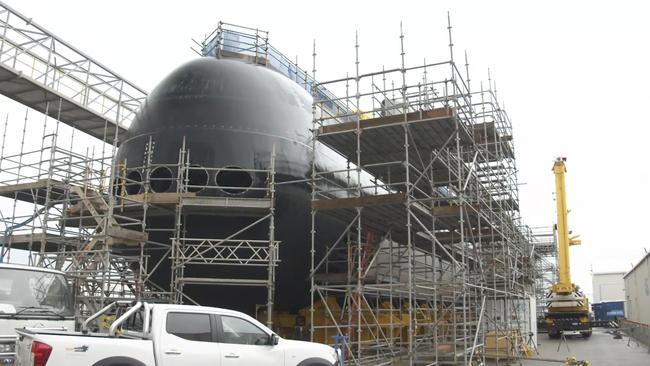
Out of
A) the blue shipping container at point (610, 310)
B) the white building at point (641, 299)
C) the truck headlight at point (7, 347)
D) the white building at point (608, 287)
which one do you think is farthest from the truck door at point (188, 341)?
the white building at point (608, 287)

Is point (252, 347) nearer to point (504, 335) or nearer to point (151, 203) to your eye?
point (151, 203)

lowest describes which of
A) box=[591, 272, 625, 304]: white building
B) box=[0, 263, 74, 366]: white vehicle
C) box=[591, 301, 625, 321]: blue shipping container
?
box=[591, 301, 625, 321]: blue shipping container

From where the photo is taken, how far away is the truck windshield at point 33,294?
31.4 ft

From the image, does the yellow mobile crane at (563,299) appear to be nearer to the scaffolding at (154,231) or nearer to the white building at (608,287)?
the scaffolding at (154,231)

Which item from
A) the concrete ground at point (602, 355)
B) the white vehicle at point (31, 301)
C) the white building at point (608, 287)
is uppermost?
the white building at point (608, 287)

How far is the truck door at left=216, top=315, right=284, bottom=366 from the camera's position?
8430 millimetres

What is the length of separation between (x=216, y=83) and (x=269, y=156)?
2.65 meters

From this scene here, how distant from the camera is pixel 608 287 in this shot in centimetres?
7200

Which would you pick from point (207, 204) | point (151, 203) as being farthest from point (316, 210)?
point (151, 203)

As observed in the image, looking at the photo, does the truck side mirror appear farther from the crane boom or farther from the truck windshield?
the crane boom

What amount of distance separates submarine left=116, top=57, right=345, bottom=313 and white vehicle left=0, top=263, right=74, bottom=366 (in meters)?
4.86

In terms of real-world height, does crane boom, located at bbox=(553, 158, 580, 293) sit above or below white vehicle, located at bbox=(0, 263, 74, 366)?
above

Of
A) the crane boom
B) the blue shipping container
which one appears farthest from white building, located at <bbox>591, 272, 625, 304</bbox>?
the crane boom

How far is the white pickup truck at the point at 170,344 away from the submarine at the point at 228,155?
633cm
